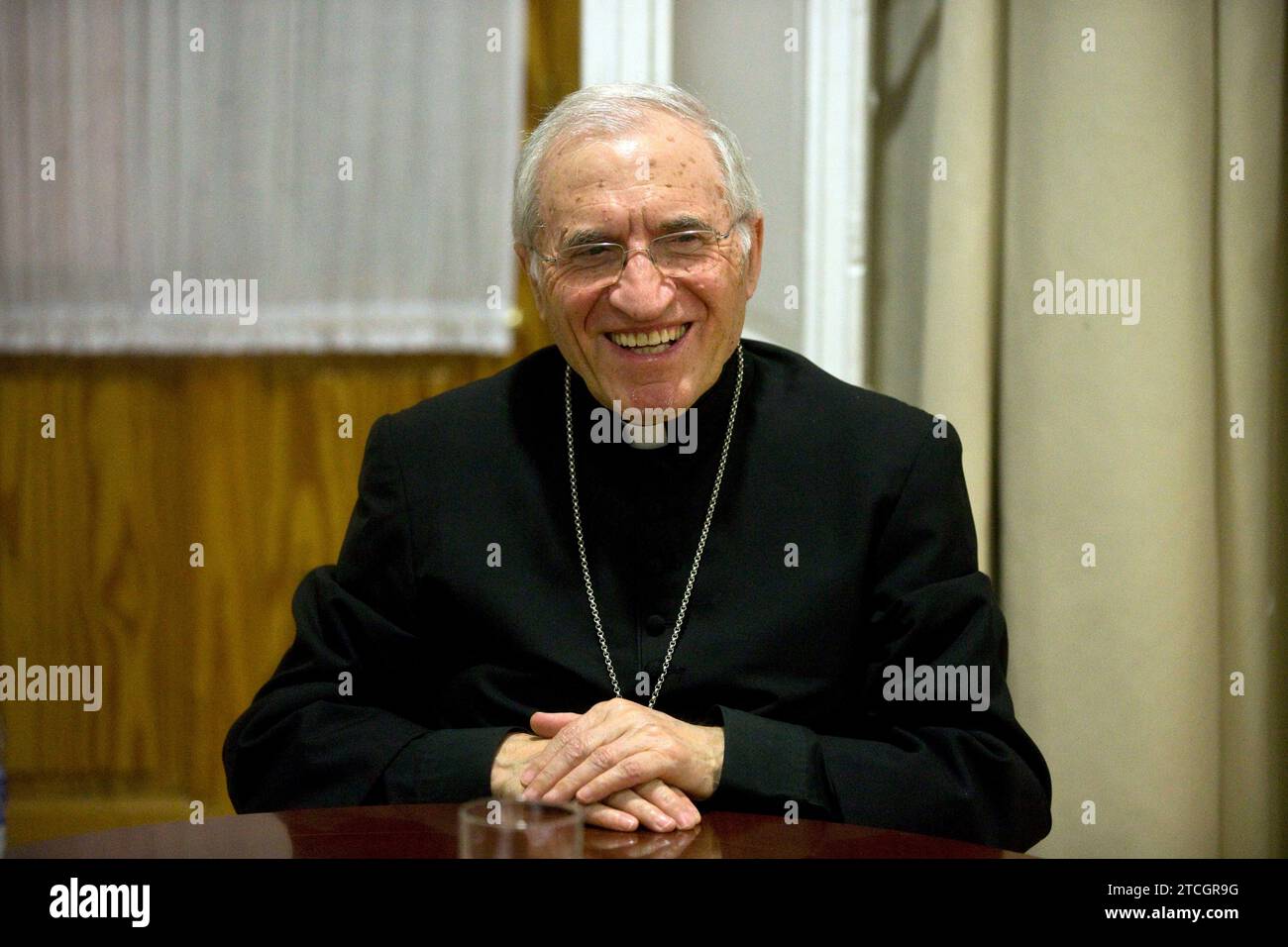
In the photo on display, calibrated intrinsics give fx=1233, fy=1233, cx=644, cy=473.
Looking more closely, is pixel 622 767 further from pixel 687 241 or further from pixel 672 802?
pixel 687 241

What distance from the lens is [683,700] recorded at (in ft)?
5.66

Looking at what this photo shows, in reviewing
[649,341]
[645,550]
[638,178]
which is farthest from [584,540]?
[638,178]

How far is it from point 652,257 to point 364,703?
0.77 meters

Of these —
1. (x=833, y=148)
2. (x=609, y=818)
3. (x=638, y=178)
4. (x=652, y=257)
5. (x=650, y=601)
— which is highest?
(x=833, y=148)

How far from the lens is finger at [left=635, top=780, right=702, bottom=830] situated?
1374 mm

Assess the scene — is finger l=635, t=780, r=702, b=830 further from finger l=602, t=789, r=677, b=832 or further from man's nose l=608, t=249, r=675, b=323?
man's nose l=608, t=249, r=675, b=323

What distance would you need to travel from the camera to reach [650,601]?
1.80 metres

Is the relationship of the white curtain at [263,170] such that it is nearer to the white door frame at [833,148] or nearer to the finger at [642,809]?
the white door frame at [833,148]

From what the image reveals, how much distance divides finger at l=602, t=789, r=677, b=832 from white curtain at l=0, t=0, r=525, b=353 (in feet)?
5.91

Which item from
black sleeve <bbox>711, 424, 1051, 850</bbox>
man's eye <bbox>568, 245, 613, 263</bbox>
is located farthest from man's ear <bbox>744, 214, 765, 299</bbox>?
black sleeve <bbox>711, 424, 1051, 850</bbox>

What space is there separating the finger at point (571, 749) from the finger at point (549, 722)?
0.06 metres

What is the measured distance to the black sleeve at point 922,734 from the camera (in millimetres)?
1518

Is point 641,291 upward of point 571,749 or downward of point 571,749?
upward
